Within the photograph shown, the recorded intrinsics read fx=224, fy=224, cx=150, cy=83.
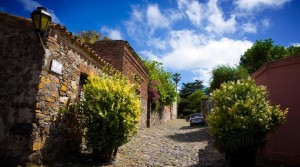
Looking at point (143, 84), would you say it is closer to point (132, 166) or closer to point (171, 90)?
point (171, 90)

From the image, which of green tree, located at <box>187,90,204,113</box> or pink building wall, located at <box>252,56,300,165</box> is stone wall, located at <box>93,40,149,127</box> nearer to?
pink building wall, located at <box>252,56,300,165</box>

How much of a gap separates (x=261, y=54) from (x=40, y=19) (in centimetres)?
2689

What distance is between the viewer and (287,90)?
663cm

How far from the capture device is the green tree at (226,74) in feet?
54.0

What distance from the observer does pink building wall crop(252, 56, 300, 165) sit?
20.6ft

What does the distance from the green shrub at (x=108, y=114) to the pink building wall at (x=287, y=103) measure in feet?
14.2

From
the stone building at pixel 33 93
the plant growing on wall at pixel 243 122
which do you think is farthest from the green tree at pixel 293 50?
the stone building at pixel 33 93

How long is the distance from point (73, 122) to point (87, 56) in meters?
2.49

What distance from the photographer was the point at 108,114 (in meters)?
6.27

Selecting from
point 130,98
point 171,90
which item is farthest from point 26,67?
point 171,90

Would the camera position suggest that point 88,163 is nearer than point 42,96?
No

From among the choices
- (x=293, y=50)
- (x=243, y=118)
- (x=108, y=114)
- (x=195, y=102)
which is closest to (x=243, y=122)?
(x=243, y=118)

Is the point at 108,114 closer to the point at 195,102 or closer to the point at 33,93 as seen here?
the point at 33,93

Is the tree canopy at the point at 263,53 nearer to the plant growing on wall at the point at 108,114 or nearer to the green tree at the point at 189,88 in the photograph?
the plant growing on wall at the point at 108,114
